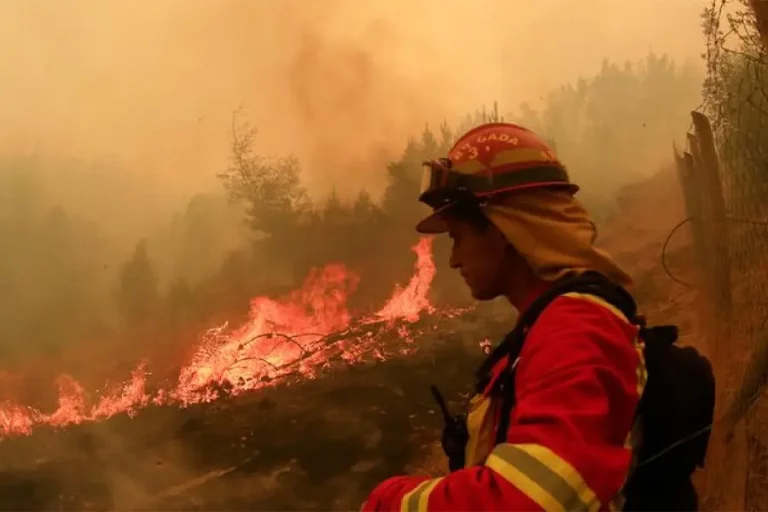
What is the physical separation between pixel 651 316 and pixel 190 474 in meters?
1.10

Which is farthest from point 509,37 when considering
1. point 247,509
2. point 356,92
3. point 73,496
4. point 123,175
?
point 73,496

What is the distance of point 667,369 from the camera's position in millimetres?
836

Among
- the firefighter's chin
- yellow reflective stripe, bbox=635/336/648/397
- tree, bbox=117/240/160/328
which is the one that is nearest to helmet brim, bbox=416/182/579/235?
the firefighter's chin

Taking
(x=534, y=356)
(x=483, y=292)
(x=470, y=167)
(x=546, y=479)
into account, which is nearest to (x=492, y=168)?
(x=470, y=167)

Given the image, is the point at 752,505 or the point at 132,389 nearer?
the point at 752,505

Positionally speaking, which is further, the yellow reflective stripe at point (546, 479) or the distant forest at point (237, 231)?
the distant forest at point (237, 231)

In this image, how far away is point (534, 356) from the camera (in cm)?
74

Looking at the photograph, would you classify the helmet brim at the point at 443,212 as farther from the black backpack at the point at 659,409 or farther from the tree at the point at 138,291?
the tree at the point at 138,291

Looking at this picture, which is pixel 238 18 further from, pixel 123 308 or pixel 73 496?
pixel 73 496

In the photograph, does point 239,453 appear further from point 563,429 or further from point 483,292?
point 563,429

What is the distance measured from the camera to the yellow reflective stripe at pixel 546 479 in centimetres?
66

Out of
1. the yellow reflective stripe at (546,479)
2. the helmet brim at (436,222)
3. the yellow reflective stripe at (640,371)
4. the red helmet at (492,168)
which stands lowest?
the yellow reflective stripe at (546,479)

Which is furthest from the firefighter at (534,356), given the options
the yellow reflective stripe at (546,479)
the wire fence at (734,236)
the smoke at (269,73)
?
the smoke at (269,73)

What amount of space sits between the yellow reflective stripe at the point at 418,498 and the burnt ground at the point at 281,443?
0.86m
